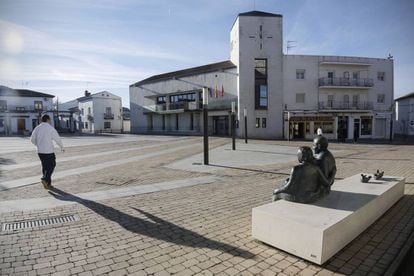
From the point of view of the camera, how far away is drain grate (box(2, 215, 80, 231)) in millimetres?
4344

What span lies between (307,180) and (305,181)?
0.04 metres

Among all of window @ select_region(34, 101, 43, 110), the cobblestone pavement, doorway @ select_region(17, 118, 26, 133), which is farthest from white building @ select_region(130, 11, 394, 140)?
doorway @ select_region(17, 118, 26, 133)

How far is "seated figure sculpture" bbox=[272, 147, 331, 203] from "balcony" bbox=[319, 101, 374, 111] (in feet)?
100

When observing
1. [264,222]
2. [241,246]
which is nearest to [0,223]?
[241,246]

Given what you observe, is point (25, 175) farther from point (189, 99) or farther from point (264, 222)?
point (189, 99)

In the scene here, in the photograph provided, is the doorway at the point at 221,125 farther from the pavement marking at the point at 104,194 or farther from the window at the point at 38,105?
the window at the point at 38,105

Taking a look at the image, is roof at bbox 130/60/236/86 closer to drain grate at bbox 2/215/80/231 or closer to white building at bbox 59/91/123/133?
white building at bbox 59/91/123/133

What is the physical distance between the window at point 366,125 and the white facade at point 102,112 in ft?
149

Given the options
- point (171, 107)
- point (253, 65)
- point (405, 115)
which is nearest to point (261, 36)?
point (253, 65)

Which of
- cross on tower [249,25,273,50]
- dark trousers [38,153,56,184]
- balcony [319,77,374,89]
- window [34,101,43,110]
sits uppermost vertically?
cross on tower [249,25,273,50]

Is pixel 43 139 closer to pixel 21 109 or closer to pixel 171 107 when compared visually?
pixel 171 107

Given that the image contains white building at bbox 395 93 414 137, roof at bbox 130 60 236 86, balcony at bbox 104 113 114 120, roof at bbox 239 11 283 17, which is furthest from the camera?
balcony at bbox 104 113 114 120

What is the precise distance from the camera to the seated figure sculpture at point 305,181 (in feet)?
13.2

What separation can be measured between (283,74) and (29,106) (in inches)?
1906
